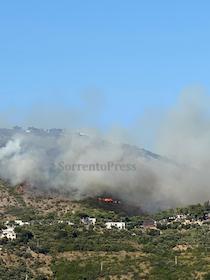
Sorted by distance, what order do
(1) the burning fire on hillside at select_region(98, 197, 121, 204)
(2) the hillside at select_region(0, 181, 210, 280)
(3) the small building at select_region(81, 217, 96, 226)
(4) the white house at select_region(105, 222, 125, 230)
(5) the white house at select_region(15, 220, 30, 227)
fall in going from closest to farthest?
(2) the hillside at select_region(0, 181, 210, 280) < (5) the white house at select_region(15, 220, 30, 227) < (4) the white house at select_region(105, 222, 125, 230) < (3) the small building at select_region(81, 217, 96, 226) < (1) the burning fire on hillside at select_region(98, 197, 121, 204)

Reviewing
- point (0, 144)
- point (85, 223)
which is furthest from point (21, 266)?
point (0, 144)

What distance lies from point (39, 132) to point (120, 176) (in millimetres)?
36423

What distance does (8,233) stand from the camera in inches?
2876

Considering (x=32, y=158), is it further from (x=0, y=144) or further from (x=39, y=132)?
(x=39, y=132)

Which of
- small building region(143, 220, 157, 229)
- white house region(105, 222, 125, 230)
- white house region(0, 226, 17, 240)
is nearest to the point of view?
white house region(0, 226, 17, 240)

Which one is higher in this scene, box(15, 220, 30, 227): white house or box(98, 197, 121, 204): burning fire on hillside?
box(98, 197, 121, 204): burning fire on hillside

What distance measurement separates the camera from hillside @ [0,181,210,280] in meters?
61.8

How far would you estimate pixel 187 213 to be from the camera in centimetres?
9556

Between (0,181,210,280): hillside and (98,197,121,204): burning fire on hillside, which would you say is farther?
(98,197,121,204): burning fire on hillside

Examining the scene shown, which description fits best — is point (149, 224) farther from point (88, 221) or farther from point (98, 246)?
point (98, 246)

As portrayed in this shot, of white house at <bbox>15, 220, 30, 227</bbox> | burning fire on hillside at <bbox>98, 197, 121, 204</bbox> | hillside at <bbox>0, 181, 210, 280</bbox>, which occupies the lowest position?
hillside at <bbox>0, 181, 210, 280</bbox>

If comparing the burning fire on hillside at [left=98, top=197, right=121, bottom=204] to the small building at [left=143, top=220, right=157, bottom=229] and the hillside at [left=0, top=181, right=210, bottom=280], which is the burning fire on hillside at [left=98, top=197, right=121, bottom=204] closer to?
the hillside at [left=0, top=181, right=210, bottom=280]

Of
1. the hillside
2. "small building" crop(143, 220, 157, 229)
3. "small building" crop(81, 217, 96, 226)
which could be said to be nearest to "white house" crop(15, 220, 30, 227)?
the hillside

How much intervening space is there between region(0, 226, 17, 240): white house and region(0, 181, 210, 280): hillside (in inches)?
21.4
